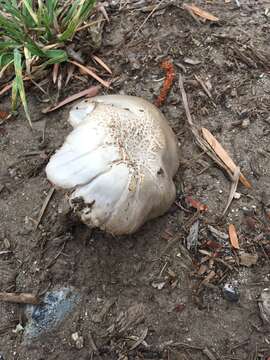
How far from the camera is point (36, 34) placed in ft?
10.9

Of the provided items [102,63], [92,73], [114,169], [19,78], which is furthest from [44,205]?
[102,63]

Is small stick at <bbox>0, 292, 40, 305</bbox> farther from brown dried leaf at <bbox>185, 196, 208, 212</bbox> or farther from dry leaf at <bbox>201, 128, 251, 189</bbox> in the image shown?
dry leaf at <bbox>201, 128, 251, 189</bbox>

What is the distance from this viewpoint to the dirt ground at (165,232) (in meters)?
2.59

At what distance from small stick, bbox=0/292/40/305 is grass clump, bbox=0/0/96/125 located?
116cm

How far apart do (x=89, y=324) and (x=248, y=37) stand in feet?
7.04

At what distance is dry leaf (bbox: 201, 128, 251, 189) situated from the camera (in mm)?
2939

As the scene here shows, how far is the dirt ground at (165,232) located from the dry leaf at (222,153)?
4 cm

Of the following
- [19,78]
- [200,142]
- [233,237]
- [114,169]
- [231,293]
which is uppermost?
[19,78]

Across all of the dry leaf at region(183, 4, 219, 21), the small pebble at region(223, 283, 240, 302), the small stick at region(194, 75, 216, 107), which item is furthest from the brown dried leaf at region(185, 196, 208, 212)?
the dry leaf at region(183, 4, 219, 21)

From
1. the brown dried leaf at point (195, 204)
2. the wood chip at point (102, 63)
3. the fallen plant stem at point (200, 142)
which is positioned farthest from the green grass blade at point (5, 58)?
the brown dried leaf at point (195, 204)

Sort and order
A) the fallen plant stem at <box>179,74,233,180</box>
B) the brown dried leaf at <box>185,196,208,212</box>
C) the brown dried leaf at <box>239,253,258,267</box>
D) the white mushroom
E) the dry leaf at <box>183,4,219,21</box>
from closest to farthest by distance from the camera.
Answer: the white mushroom, the brown dried leaf at <box>239,253,258,267</box>, the brown dried leaf at <box>185,196,208,212</box>, the fallen plant stem at <box>179,74,233,180</box>, the dry leaf at <box>183,4,219,21</box>

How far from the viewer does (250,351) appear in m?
Result: 2.53

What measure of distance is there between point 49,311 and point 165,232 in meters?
0.76

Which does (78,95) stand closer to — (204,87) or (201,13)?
(204,87)
